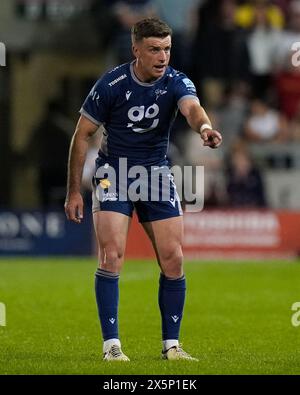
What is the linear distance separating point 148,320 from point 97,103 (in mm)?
3631

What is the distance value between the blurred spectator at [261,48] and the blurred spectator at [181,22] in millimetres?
1082

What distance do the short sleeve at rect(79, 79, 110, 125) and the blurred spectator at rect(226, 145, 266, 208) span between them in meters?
12.0

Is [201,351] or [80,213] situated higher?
[80,213]

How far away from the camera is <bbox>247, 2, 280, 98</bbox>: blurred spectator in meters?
23.2

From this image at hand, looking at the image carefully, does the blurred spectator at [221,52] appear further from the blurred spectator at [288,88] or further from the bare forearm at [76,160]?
the bare forearm at [76,160]

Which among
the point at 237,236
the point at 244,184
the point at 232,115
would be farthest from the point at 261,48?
the point at 237,236

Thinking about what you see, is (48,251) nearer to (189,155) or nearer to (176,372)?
(189,155)

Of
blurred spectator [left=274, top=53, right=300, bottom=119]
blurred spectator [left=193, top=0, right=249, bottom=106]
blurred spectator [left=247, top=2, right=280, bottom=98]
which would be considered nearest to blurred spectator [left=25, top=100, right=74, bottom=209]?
blurred spectator [left=193, top=0, right=249, bottom=106]

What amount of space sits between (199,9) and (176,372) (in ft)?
52.0

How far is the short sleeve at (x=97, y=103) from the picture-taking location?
9.25 meters

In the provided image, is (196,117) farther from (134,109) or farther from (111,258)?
(111,258)

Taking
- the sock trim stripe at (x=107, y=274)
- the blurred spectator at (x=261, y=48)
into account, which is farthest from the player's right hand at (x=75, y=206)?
the blurred spectator at (x=261, y=48)

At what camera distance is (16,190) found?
23344 millimetres

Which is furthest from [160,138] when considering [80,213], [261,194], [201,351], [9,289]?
[261,194]
